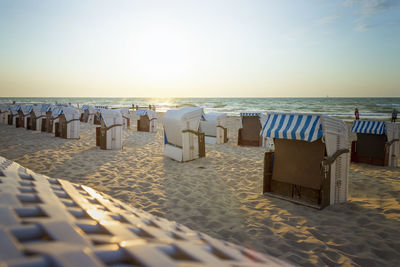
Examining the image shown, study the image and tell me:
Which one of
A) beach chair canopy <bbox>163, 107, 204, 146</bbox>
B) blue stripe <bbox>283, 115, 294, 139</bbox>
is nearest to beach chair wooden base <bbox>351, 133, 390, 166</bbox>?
blue stripe <bbox>283, 115, 294, 139</bbox>

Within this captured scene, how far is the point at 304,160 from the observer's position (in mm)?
5621

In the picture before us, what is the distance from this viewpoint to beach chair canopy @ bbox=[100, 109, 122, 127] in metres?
11.2

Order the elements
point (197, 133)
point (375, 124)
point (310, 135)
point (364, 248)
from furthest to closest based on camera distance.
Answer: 1. point (197, 133)
2. point (375, 124)
3. point (310, 135)
4. point (364, 248)

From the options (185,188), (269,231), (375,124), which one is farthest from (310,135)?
(375,124)

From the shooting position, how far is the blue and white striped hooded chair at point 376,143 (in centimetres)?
868

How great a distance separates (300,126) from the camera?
5.29 metres

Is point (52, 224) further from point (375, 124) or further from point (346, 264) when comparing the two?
point (375, 124)

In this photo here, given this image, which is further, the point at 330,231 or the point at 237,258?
the point at 330,231

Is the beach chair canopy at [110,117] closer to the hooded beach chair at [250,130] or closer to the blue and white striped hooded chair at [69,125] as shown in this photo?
the blue and white striped hooded chair at [69,125]

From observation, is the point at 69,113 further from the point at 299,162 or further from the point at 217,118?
the point at 299,162

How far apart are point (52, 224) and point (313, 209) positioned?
5.44 meters

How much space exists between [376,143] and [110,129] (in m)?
11.4

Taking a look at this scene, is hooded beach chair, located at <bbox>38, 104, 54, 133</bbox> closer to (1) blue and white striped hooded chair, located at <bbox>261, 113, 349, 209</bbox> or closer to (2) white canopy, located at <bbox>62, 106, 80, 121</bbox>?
(2) white canopy, located at <bbox>62, 106, 80, 121</bbox>

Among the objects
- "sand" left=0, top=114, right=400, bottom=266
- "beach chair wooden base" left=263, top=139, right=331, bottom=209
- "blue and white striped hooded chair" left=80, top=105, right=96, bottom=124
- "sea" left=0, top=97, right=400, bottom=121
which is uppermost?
"sea" left=0, top=97, right=400, bottom=121
